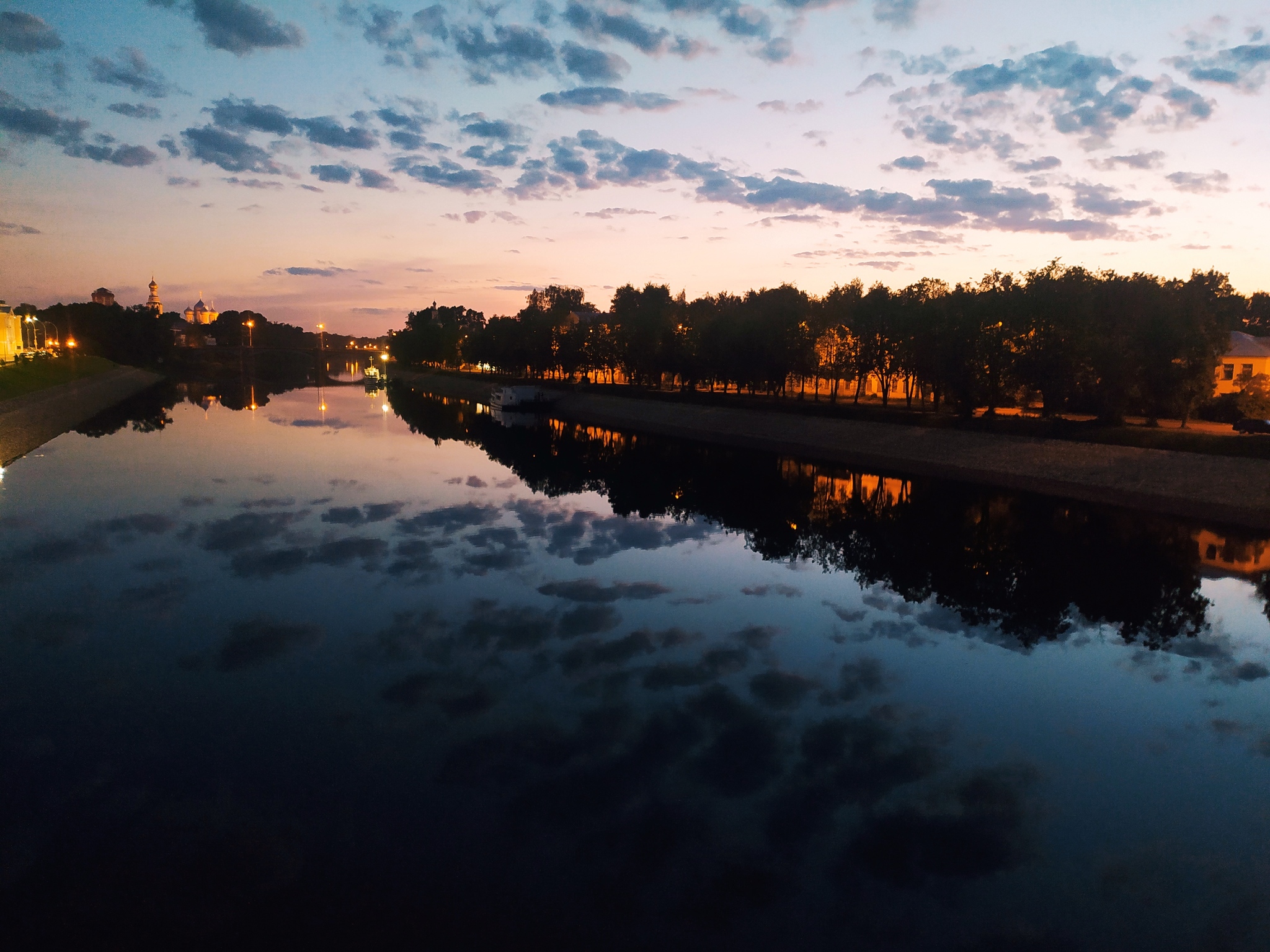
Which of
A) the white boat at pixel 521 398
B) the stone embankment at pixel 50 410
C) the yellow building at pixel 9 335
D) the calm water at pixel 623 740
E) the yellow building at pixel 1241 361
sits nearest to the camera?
the calm water at pixel 623 740

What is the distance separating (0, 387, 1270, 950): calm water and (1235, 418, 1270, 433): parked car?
92.6ft

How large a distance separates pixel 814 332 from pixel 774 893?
266ft

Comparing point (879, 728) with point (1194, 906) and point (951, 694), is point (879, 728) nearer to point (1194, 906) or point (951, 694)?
point (951, 694)

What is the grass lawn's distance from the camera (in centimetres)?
8400

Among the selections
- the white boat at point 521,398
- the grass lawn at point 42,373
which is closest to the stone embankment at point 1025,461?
the white boat at point 521,398

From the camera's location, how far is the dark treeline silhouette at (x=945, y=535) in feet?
85.9

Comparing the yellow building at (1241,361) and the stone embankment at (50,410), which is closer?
the stone embankment at (50,410)

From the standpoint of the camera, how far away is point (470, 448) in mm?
70250

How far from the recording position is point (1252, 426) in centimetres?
5562

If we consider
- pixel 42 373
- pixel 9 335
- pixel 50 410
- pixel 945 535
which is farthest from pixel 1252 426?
pixel 9 335

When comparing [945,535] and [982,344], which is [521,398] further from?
[945,535]

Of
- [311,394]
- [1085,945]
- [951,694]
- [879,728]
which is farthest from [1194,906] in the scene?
[311,394]

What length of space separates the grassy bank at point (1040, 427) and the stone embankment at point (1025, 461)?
0.51 m

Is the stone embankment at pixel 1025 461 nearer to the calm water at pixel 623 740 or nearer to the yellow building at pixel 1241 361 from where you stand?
the calm water at pixel 623 740
